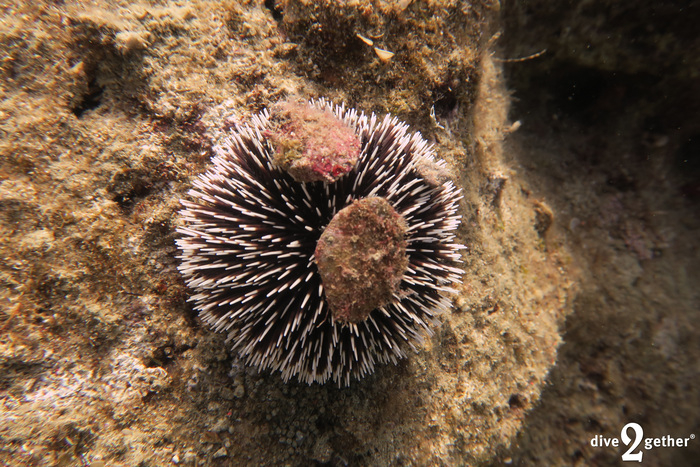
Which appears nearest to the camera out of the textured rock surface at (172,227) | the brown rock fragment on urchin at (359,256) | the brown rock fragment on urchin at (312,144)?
the brown rock fragment on urchin at (359,256)

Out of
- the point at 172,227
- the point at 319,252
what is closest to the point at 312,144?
the point at 319,252

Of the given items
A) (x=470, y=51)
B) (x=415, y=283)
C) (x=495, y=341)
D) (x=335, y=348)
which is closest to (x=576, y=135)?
(x=470, y=51)

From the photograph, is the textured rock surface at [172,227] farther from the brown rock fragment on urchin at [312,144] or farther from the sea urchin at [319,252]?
the brown rock fragment on urchin at [312,144]

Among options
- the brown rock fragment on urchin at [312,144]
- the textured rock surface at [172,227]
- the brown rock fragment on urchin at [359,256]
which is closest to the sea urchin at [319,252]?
the brown rock fragment on urchin at [359,256]

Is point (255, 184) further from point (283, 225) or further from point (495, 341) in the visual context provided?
point (495, 341)

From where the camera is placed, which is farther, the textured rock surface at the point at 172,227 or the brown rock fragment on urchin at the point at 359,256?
the textured rock surface at the point at 172,227

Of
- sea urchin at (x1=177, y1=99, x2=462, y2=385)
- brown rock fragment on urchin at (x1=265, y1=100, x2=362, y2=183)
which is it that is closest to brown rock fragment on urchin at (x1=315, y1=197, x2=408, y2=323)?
sea urchin at (x1=177, y1=99, x2=462, y2=385)

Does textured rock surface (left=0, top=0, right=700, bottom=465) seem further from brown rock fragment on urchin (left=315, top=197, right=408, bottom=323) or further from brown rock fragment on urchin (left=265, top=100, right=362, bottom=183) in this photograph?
brown rock fragment on urchin (left=315, top=197, right=408, bottom=323)
